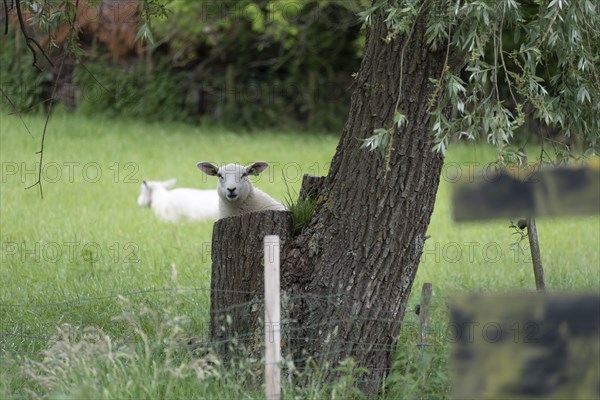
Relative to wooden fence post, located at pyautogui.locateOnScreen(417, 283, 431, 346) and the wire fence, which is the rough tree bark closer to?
the wire fence

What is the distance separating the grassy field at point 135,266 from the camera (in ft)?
17.8

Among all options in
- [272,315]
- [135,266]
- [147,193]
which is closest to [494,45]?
[272,315]

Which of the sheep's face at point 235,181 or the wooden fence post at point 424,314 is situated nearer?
the wooden fence post at point 424,314

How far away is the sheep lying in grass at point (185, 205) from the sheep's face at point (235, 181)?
12.7ft

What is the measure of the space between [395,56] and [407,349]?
1.96 m

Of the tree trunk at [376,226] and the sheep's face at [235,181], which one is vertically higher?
the sheep's face at [235,181]

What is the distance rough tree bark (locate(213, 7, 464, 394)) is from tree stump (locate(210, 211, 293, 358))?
25 cm

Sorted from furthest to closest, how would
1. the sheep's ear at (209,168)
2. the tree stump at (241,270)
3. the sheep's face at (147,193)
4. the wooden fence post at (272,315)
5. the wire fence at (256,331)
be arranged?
the sheep's face at (147,193) → the sheep's ear at (209,168) → the tree stump at (241,270) → the wire fence at (256,331) → the wooden fence post at (272,315)

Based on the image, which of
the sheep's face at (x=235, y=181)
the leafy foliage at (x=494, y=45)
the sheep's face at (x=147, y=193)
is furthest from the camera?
the sheep's face at (x=147, y=193)

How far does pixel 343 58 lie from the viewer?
2622 cm

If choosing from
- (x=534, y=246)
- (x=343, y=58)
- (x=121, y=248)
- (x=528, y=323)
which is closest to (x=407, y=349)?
(x=534, y=246)

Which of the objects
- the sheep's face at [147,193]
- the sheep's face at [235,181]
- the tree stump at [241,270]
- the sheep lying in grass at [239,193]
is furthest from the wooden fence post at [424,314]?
the sheep's face at [147,193]

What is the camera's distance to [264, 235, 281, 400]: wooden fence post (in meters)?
4.99

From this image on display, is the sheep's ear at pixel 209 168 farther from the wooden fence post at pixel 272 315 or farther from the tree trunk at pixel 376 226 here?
the wooden fence post at pixel 272 315
